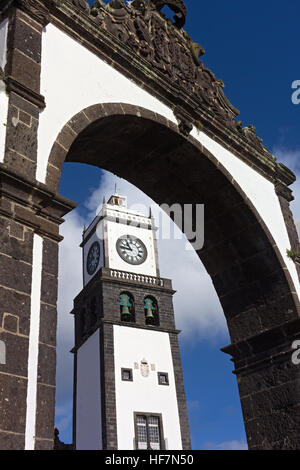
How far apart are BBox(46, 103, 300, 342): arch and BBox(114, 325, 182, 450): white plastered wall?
1955cm

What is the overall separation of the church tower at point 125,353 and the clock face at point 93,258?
9cm

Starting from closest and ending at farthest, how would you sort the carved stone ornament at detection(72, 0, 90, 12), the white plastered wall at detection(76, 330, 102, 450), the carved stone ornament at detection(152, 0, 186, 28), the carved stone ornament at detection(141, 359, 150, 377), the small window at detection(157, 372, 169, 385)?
1. the carved stone ornament at detection(72, 0, 90, 12)
2. the carved stone ornament at detection(152, 0, 186, 28)
3. the white plastered wall at detection(76, 330, 102, 450)
4. the carved stone ornament at detection(141, 359, 150, 377)
5. the small window at detection(157, 372, 169, 385)

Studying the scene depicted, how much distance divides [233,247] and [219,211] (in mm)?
518

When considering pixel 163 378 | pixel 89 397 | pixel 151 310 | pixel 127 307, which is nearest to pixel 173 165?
pixel 89 397

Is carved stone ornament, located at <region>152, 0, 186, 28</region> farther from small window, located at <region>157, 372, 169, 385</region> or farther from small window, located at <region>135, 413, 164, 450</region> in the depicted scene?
small window, located at <region>157, 372, 169, 385</region>

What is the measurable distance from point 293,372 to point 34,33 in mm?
4682

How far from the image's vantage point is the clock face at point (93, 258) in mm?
34125

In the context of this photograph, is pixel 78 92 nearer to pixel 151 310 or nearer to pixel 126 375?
pixel 126 375

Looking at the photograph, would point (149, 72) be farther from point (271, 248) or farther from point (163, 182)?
point (271, 248)

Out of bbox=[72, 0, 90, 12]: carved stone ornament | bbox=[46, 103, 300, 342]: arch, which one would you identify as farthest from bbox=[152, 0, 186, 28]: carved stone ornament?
bbox=[46, 103, 300, 342]: arch

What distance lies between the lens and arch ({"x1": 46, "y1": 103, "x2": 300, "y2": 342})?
6652 mm

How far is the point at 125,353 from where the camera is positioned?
27.9m

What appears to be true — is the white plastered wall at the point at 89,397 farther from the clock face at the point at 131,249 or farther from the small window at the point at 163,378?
the clock face at the point at 131,249
